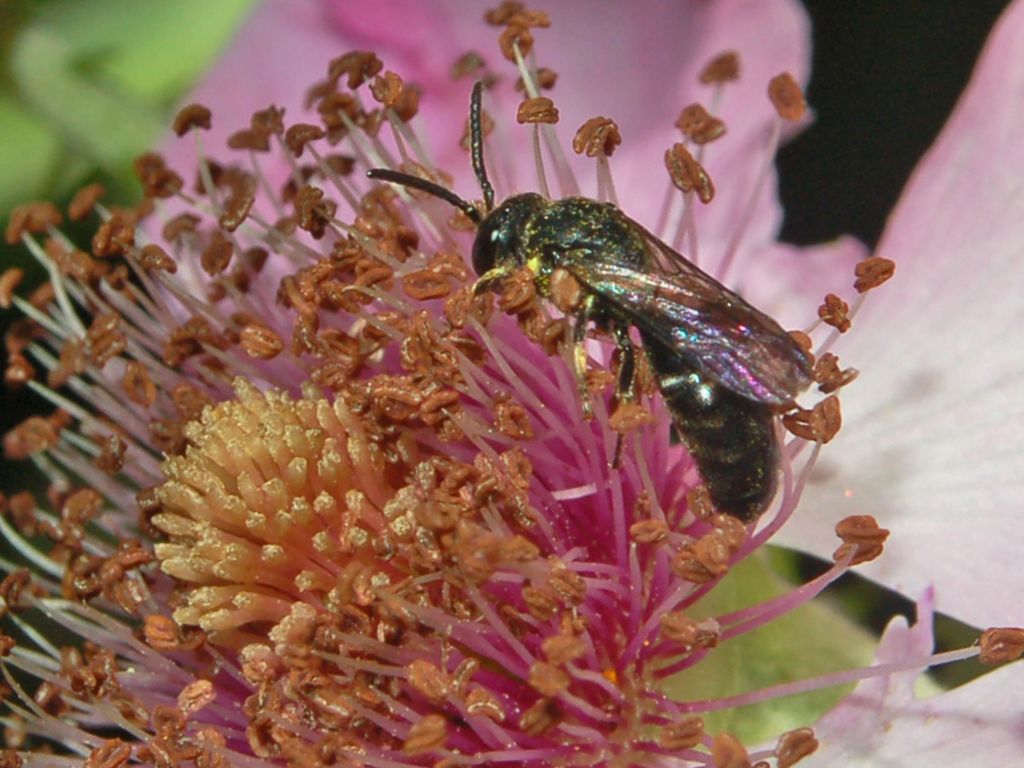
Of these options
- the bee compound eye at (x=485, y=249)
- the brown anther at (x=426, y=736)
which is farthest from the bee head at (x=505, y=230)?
the brown anther at (x=426, y=736)

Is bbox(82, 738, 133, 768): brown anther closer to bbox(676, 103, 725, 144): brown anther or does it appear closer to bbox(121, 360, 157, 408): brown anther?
bbox(121, 360, 157, 408): brown anther

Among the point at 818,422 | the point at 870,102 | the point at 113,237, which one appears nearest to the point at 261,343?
the point at 113,237

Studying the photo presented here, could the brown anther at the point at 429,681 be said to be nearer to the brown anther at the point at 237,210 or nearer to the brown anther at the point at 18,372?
the brown anther at the point at 237,210

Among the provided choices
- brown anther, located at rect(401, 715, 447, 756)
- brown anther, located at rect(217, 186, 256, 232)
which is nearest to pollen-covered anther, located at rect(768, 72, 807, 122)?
brown anther, located at rect(217, 186, 256, 232)

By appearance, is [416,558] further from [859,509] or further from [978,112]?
[978,112]

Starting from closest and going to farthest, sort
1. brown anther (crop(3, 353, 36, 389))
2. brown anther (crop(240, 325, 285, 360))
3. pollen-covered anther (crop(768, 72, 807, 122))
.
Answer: brown anther (crop(240, 325, 285, 360)), pollen-covered anther (crop(768, 72, 807, 122)), brown anther (crop(3, 353, 36, 389))

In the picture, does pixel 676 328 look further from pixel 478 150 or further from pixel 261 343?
pixel 261 343
